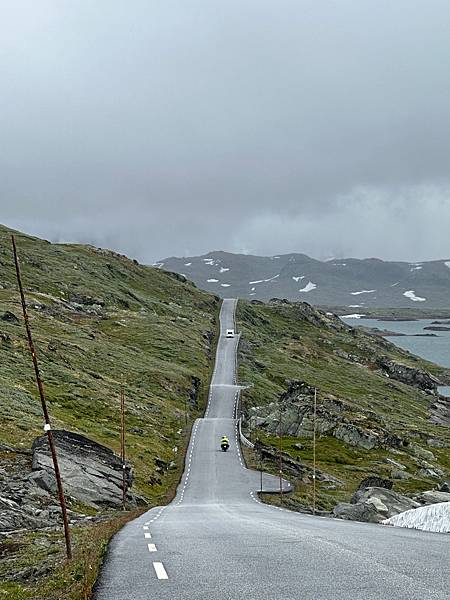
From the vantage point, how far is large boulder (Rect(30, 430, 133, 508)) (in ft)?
112

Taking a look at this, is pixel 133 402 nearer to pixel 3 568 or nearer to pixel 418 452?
pixel 418 452

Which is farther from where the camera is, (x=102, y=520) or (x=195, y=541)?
(x=102, y=520)

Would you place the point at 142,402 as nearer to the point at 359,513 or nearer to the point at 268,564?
the point at 359,513

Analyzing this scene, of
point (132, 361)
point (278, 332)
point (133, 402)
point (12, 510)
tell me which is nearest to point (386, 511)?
point (12, 510)

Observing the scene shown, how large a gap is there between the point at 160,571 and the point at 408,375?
162 metres

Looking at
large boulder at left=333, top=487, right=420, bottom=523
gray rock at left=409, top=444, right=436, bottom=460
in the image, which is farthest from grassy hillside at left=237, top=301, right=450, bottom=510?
large boulder at left=333, top=487, right=420, bottom=523

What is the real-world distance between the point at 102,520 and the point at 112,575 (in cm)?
1765

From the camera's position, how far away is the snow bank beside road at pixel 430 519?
21281 mm

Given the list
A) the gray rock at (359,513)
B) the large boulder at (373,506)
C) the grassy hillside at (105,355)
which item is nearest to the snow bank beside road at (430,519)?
the large boulder at (373,506)

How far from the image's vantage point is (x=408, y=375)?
166000 mm

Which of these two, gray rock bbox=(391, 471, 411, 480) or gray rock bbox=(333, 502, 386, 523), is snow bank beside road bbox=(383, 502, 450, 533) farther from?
gray rock bbox=(391, 471, 411, 480)

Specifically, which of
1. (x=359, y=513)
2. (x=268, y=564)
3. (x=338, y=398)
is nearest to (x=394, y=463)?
(x=338, y=398)

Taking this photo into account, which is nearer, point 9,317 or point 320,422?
point 320,422

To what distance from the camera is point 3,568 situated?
56.6 ft
